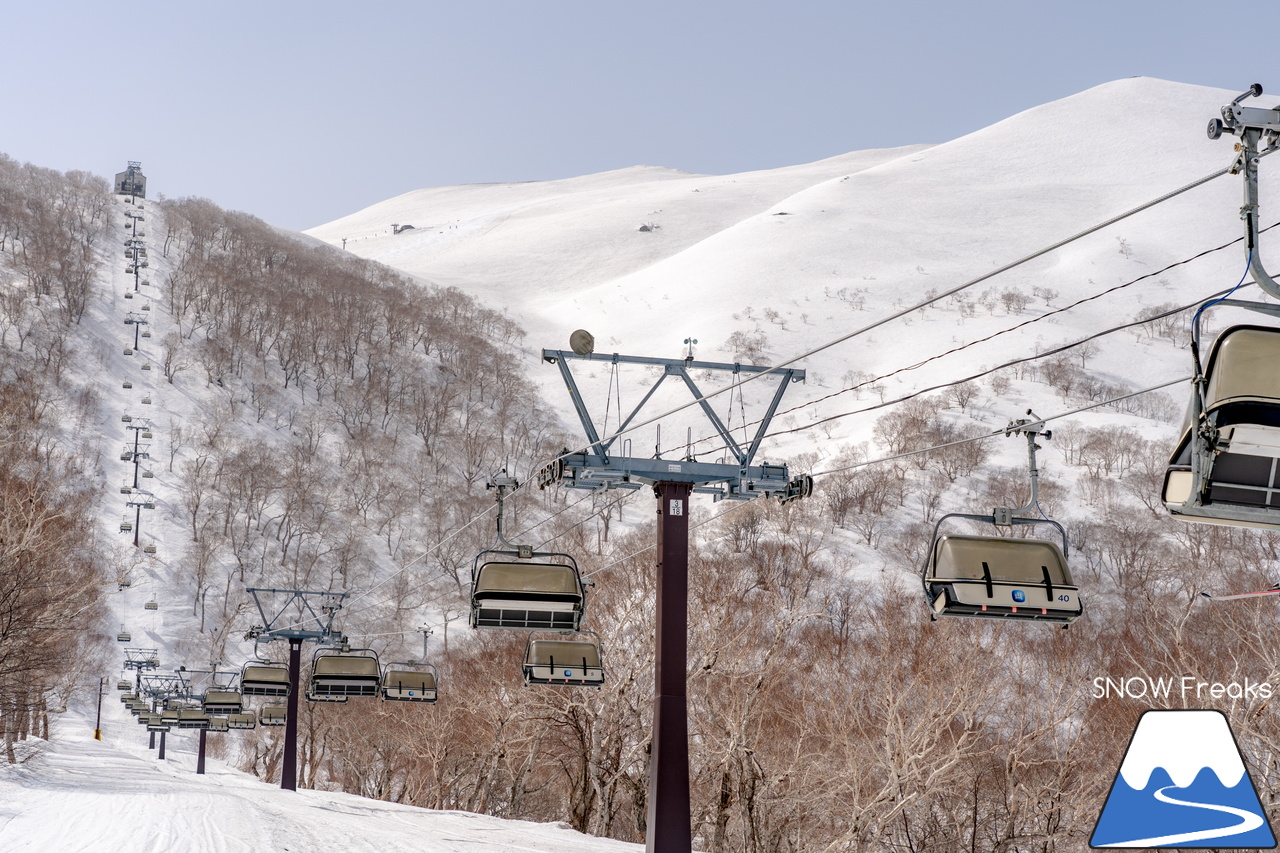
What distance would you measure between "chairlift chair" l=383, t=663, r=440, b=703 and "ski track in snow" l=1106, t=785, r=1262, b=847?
1579 cm

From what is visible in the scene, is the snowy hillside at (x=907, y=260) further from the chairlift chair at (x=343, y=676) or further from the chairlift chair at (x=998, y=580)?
the chairlift chair at (x=998, y=580)

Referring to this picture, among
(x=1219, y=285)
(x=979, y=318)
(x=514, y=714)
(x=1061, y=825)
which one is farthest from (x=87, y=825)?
(x=1219, y=285)

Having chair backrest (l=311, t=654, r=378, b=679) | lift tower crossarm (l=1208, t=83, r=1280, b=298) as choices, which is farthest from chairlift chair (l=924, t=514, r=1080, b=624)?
chair backrest (l=311, t=654, r=378, b=679)

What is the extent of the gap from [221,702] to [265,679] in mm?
8770

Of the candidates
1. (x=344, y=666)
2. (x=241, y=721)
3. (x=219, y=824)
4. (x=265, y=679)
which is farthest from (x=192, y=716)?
(x=219, y=824)

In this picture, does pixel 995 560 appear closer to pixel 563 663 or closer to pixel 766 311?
pixel 563 663

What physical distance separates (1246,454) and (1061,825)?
1022 inches

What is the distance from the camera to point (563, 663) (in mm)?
20062

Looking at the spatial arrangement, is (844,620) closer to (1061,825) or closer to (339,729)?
(339,729)

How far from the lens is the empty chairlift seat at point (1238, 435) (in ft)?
16.7

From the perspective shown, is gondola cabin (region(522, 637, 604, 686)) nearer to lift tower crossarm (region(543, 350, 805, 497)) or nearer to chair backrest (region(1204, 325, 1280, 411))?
lift tower crossarm (region(543, 350, 805, 497))

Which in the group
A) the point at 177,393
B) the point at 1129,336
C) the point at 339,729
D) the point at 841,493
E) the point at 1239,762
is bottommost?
the point at 339,729

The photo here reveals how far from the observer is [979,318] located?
388ft

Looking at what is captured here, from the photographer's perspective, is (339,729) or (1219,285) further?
(1219,285)
